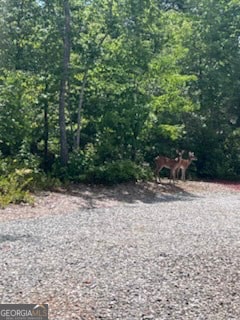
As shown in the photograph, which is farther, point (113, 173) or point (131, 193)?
point (113, 173)

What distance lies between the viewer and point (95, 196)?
11.0 m

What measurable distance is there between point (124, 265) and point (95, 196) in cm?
579

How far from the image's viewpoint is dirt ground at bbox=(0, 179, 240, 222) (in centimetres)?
894

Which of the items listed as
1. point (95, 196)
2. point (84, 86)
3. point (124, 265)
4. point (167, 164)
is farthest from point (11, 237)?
point (167, 164)

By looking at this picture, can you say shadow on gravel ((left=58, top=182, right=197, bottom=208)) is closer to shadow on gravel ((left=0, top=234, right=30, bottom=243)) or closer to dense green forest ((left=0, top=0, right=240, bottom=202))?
dense green forest ((left=0, top=0, right=240, bottom=202))

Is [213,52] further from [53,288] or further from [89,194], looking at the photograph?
[53,288]

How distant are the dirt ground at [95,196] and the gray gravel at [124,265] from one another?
0.70 meters

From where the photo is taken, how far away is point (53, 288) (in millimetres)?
4426

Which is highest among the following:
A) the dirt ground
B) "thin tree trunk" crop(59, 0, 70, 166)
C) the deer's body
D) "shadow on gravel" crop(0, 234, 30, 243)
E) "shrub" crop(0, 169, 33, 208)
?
"thin tree trunk" crop(59, 0, 70, 166)

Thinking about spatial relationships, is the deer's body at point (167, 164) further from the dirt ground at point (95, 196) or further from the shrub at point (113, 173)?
the shrub at point (113, 173)

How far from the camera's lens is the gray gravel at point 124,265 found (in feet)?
13.4

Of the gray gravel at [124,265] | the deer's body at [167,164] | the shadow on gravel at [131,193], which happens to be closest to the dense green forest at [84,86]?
the shadow on gravel at [131,193]

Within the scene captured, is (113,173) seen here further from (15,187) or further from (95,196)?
(15,187)

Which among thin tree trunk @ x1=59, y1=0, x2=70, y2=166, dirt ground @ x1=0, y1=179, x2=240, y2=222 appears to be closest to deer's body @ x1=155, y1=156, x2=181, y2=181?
dirt ground @ x1=0, y1=179, x2=240, y2=222
